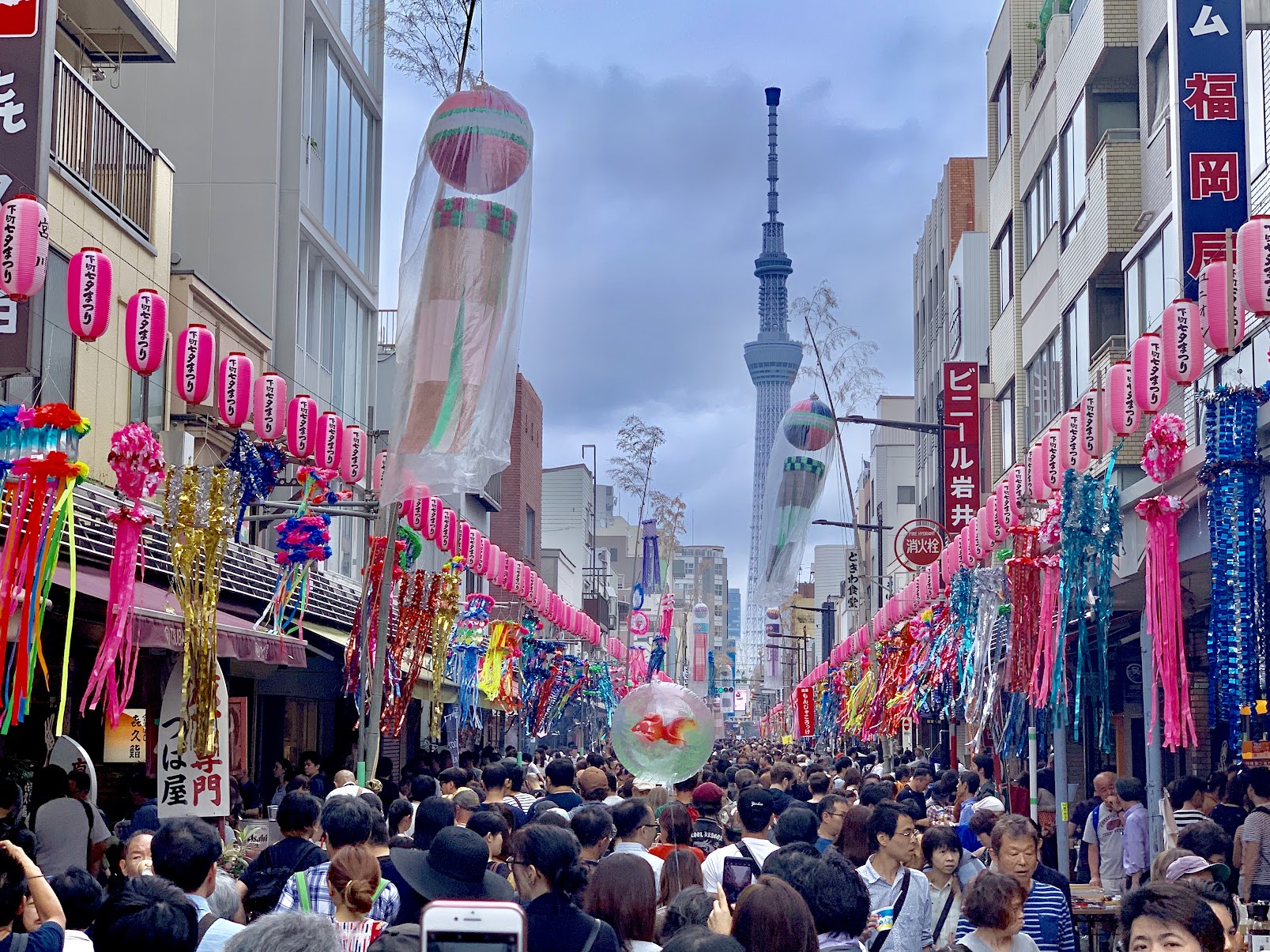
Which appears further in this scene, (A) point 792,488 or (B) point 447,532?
(A) point 792,488

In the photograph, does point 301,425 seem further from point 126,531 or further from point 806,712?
point 806,712

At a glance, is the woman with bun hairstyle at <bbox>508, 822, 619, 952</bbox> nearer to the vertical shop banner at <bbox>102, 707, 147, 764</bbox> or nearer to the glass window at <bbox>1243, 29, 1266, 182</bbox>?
the vertical shop banner at <bbox>102, 707, 147, 764</bbox>

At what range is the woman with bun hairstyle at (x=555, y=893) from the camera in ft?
19.6

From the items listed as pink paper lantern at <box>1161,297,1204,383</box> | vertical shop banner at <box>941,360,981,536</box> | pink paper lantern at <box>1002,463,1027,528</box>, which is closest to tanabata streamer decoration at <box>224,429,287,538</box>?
pink paper lantern at <box>1002,463,1027,528</box>

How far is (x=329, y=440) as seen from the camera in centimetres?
1786

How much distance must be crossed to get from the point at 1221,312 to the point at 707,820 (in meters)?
4.91

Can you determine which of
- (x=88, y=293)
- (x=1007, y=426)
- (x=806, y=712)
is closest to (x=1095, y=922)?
(x=88, y=293)

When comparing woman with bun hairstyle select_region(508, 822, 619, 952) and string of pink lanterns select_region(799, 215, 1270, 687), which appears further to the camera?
string of pink lanterns select_region(799, 215, 1270, 687)

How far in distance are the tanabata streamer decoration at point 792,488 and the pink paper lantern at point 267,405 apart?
22914 mm

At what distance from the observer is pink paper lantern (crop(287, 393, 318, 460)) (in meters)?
17.2

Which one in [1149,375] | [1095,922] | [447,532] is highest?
[1149,375]

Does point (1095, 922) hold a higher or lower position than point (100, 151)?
lower

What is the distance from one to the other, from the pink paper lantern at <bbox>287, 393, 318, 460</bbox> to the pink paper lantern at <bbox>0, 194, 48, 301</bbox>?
5.94 meters

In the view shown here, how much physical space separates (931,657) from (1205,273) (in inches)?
552
